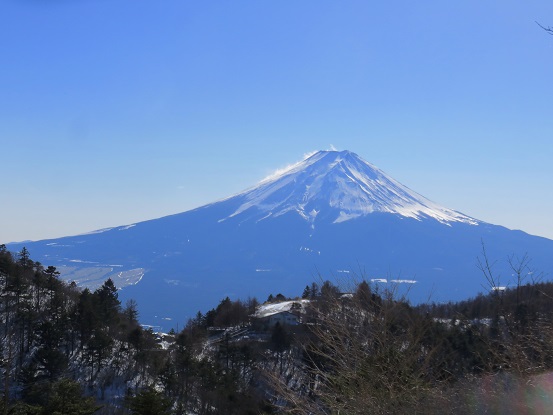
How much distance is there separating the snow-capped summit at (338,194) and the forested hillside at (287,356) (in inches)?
4380

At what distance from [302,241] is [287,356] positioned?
4773 inches

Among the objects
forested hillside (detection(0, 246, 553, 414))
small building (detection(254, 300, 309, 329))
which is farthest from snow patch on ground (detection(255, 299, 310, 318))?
forested hillside (detection(0, 246, 553, 414))

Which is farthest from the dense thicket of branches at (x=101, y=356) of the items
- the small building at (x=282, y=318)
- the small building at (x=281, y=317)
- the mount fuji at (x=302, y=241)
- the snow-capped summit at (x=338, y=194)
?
the snow-capped summit at (x=338, y=194)

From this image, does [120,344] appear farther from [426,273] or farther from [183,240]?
[183,240]

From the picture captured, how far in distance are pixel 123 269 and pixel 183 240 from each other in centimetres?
2331

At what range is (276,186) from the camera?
538 feet

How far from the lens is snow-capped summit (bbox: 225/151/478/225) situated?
15588cm

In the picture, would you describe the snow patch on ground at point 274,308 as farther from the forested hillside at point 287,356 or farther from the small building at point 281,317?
the forested hillside at point 287,356

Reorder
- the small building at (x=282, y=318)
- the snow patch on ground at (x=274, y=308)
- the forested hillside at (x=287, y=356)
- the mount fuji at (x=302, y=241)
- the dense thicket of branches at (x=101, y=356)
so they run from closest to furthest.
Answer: the forested hillside at (x=287, y=356), the dense thicket of branches at (x=101, y=356), the small building at (x=282, y=318), the snow patch on ground at (x=274, y=308), the mount fuji at (x=302, y=241)

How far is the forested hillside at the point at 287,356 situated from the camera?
4305 mm

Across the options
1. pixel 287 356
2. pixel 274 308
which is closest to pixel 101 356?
pixel 287 356

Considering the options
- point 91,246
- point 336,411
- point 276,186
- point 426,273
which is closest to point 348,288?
point 336,411

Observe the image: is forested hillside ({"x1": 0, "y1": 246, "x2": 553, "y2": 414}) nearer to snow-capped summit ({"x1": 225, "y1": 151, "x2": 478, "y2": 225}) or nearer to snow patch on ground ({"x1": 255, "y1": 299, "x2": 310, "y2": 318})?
snow patch on ground ({"x1": 255, "y1": 299, "x2": 310, "y2": 318})

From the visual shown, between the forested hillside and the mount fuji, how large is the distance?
93568 millimetres
